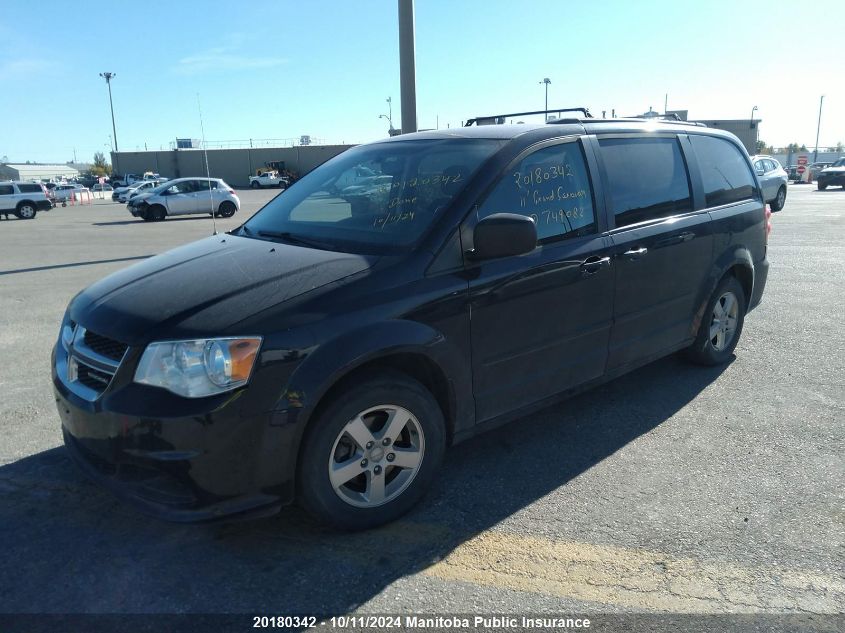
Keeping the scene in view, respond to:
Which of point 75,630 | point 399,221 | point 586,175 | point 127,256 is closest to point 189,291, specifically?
point 399,221

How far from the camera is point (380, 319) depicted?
2.93 meters

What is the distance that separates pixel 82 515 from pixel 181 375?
1.20 meters

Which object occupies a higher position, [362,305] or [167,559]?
[362,305]

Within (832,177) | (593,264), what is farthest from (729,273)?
(832,177)

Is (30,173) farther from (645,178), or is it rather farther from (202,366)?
(202,366)

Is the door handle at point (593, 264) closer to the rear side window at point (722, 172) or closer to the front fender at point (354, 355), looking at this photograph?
the front fender at point (354, 355)

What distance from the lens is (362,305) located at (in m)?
2.90

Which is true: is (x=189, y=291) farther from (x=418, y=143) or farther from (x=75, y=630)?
(x=418, y=143)

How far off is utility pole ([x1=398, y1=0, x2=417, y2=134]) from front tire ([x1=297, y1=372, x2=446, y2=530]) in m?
7.10

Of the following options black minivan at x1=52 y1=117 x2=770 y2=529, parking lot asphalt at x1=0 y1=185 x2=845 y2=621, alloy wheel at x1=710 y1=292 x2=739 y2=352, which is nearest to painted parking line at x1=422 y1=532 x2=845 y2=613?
parking lot asphalt at x1=0 y1=185 x2=845 y2=621

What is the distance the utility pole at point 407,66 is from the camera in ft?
30.9

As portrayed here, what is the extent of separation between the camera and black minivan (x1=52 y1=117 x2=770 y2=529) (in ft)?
8.68

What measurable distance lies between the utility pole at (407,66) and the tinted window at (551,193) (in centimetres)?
597

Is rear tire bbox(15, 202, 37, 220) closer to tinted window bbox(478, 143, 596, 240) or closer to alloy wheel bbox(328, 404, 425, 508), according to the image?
tinted window bbox(478, 143, 596, 240)
